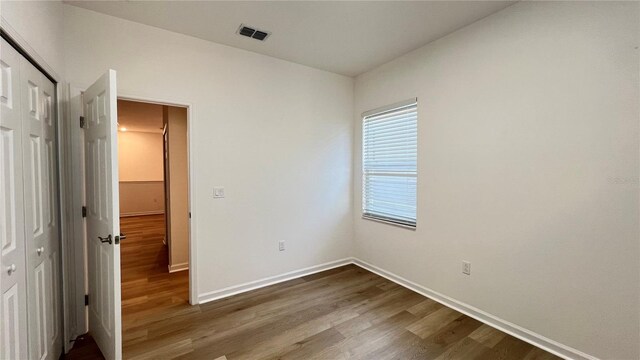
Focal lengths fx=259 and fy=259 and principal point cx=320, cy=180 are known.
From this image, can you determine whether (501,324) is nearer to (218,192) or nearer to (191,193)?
(218,192)

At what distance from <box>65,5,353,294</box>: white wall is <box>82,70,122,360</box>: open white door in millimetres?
565

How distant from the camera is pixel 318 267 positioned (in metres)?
3.56

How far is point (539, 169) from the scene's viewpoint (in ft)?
6.73

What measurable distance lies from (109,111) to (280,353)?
6.85 feet

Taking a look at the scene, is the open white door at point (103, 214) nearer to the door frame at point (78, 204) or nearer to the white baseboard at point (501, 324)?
the door frame at point (78, 204)

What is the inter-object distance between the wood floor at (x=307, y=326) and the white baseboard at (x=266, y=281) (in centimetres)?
8

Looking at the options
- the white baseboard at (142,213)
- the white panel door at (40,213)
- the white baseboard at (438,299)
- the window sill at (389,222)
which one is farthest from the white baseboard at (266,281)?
the white baseboard at (142,213)

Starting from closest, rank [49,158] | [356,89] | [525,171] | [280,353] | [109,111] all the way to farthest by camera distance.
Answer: [109,111], [49,158], [280,353], [525,171], [356,89]

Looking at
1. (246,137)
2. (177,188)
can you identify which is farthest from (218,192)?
(177,188)

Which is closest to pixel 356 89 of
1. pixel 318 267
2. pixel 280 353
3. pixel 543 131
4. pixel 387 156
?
pixel 387 156

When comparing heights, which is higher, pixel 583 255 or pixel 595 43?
pixel 595 43

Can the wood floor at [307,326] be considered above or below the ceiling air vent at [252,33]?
below

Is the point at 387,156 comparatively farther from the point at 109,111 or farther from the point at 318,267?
the point at 109,111

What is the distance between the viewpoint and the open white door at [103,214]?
5.56ft
